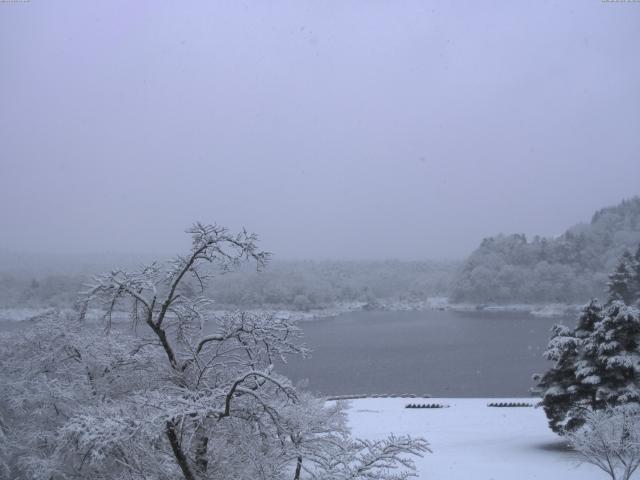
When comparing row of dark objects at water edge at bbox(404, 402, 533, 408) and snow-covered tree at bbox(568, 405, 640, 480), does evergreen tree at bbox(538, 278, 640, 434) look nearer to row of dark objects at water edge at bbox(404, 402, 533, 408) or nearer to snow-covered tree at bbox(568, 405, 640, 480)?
snow-covered tree at bbox(568, 405, 640, 480)

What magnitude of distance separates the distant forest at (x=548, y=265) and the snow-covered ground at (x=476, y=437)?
221 feet

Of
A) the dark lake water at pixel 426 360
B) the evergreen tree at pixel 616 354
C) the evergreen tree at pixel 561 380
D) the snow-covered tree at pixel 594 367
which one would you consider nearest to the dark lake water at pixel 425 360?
the dark lake water at pixel 426 360

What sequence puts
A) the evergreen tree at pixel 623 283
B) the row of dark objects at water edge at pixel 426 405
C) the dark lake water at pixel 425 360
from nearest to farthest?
the row of dark objects at water edge at pixel 426 405
the dark lake water at pixel 425 360
the evergreen tree at pixel 623 283

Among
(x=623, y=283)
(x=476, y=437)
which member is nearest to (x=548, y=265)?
(x=623, y=283)

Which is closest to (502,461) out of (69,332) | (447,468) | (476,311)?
(447,468)

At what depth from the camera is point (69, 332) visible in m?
7.77

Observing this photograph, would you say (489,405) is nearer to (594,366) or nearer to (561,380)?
(561,380)

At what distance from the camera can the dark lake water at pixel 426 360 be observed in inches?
1133

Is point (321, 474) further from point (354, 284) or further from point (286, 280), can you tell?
point (354, 284)

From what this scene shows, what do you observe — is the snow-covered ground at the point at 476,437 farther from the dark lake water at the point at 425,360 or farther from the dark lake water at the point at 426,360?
the dark lake water at the point at 426,360

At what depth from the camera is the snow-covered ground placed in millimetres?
12328

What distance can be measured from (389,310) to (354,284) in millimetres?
25199

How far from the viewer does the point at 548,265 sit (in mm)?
89125

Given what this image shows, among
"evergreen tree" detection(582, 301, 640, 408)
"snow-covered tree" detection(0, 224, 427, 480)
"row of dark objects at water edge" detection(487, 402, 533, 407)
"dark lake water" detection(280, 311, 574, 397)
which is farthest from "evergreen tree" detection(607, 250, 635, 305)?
"snow-covered tree" detection(0, 224, 427, 480)
